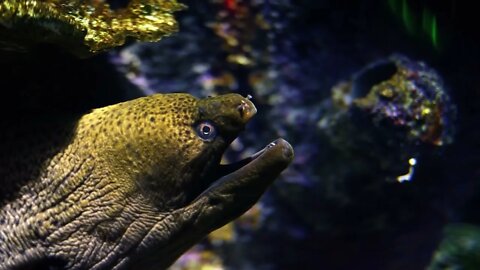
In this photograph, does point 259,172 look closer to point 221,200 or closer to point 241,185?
point 241,185

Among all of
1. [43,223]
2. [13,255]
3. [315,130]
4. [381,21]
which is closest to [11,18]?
[43,223]

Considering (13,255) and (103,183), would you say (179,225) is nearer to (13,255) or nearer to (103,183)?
(103,183)

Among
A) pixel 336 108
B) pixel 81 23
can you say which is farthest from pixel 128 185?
pixel 336 108

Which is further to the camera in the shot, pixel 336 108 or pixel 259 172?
pixel 336 108

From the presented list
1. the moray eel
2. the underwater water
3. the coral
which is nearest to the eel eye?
the moray eel

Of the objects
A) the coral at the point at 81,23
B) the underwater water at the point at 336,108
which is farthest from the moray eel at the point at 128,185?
the underwater water at the point at 336,108

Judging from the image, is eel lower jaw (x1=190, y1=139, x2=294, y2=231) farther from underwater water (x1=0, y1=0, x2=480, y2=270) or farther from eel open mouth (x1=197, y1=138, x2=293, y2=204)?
underwater water (x1=0, y1=0, x2=480, y2=270)

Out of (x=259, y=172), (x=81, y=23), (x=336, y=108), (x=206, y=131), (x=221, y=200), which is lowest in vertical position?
(x=336, y=108)
